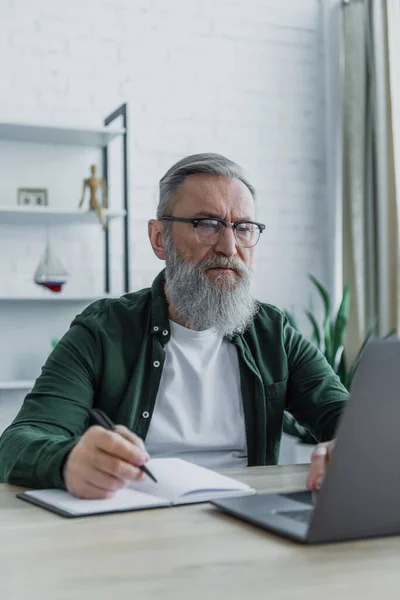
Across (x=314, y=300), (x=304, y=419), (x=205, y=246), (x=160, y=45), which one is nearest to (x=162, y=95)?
(x=160, y=45)

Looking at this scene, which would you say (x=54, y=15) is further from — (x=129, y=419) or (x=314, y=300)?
(x=129, y=419)

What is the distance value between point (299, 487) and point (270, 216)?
309 cm

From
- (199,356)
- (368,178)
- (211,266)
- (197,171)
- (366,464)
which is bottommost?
(366,464)

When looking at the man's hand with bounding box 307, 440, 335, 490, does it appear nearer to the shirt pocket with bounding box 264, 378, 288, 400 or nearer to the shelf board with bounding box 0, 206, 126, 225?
the shirt pocket with bounding box 264, 378, 288, 400

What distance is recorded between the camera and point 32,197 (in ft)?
12.6

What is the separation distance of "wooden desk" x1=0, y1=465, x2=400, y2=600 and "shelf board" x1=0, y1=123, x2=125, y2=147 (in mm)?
2651

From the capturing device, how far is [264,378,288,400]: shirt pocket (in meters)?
1.97

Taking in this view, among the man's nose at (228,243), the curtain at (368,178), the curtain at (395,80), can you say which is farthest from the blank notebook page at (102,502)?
the curtain at (395,80)

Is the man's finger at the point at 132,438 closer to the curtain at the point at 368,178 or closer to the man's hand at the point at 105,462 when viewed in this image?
the man's hand at the point at 105,462

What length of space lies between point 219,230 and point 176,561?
46.4 inches

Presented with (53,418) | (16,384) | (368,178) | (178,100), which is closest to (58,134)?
(178,100)

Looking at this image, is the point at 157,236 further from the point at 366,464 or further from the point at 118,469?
the point at 366,464

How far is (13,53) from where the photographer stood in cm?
386

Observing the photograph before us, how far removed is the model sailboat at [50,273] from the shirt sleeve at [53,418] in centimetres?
175
